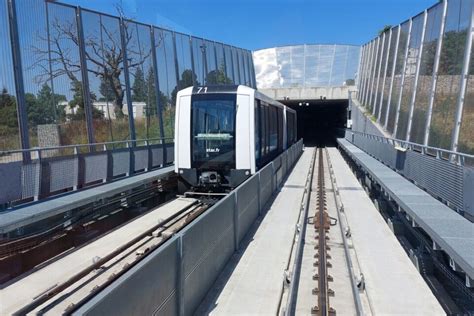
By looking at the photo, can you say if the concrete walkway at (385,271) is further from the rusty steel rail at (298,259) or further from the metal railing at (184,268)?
the metal railing at (184,268)

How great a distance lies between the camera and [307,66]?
7219cm

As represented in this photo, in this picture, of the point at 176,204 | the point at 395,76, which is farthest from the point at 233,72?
the point at 176,204

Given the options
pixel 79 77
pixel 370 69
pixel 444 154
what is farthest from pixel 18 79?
pixel 370 69

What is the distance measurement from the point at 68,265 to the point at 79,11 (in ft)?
Result: 30.4

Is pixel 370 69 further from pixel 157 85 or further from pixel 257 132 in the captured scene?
pixel 257 132

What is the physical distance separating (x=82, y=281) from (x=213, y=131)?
6.97 metres

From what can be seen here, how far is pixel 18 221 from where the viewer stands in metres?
7.32

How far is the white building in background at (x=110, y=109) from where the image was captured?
42.2 ft

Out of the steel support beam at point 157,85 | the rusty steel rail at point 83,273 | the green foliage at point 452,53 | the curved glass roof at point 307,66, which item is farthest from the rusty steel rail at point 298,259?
the curved glass roof at point 307,66

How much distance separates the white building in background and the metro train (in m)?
3.25

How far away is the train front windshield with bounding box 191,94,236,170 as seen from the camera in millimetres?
12805

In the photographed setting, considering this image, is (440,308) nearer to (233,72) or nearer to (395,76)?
(395,76)

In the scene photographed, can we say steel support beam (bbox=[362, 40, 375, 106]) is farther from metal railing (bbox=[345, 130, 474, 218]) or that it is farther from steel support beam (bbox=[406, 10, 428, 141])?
metal railing (bbox=[345, 130, 474, 218])

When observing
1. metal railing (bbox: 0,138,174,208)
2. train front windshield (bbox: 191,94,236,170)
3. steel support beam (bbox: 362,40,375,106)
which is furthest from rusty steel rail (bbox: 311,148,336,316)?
steel support beam (bbox: 362,40,375,106)
